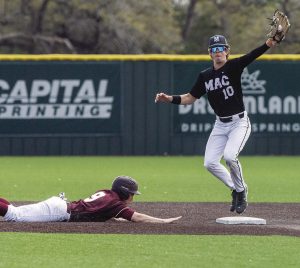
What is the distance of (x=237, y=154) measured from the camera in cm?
1145

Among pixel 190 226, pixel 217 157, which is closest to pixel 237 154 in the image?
pixel 217 157

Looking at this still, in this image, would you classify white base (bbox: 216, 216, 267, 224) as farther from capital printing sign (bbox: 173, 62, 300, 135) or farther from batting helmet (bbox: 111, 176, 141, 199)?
capital printing sign (bbox: 173, 62, 300, 135)

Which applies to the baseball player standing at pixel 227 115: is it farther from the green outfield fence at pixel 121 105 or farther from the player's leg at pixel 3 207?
the green outfield fence at pixel 121 105

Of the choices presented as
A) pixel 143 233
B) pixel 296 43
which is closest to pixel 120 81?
pixel 143 233

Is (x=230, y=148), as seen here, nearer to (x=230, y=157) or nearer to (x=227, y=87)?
(x=230, y=157)

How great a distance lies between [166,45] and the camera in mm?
43031

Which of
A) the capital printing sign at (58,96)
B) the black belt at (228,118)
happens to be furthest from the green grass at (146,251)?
the capital printing sign at (58,96)

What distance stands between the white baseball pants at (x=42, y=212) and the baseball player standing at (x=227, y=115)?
2.07 metres

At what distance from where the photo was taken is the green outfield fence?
22.5 metres

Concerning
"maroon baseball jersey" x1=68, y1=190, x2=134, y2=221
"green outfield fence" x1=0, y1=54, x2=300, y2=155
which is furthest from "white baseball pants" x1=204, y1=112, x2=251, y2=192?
"green outfield fence" x1=0, y1=54, x2=300, y2=155

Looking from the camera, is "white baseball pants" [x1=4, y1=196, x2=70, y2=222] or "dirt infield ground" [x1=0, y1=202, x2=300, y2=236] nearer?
"dirt infield ground" [x1=0, y1=202, x2=300, y2=236]

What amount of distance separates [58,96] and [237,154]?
11.5 m

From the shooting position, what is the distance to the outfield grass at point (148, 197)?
8.17m

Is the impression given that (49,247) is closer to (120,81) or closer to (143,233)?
(143,233)
